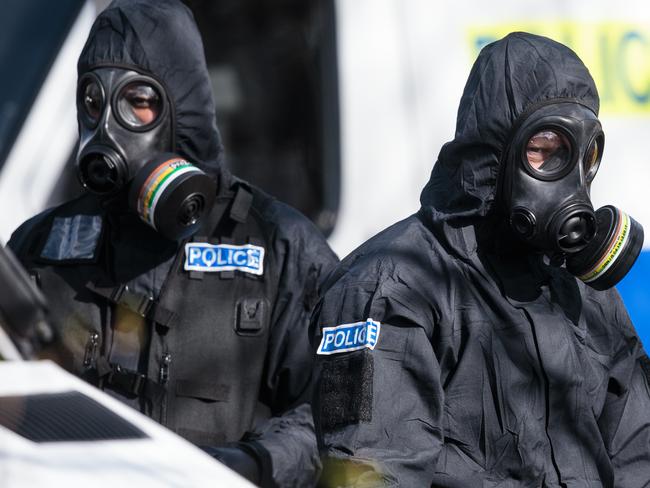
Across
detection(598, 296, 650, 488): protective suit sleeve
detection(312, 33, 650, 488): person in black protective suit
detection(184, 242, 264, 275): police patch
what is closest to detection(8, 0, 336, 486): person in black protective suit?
detection(184, 242, 264, 275): police patch

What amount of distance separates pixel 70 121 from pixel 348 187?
0.90 m

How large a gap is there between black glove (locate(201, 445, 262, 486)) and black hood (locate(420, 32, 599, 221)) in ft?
2.73

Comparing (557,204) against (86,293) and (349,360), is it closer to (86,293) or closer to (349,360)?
(349,360)

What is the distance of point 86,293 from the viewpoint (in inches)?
165

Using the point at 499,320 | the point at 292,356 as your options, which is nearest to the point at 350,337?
the point at 499,320

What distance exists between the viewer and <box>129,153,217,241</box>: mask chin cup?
13.2 feet

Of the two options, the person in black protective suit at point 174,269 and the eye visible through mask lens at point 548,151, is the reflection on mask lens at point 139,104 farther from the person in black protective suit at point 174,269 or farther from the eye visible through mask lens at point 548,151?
the eye visible through mask lens at point 548,151

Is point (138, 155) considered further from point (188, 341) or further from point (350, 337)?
point (350, 337)

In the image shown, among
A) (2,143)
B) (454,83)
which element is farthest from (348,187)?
(2,143)

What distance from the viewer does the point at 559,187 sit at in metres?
3.41

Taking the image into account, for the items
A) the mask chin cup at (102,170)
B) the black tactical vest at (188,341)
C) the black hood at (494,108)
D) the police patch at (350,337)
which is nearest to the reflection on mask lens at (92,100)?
the mask chin cup at (102,170)

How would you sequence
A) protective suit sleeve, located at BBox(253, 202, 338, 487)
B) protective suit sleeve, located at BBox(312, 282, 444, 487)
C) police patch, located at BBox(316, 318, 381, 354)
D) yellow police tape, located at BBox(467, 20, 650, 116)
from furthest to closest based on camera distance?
yellow police tape, located at BBox(467, 20, 650, 116), protective suit sleeve, located at BBox(253, 202, 338, 487), police patch, located at BBox(316, 318, 381, 354), protective suit sleeve, located at BBox(312, 282, 444, 487)

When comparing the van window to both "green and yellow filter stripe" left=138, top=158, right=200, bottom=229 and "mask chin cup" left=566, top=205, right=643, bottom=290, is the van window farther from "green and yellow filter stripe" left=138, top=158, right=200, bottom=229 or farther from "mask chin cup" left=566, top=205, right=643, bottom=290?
"mask chin cup" left=566, top=205, right=643, bottom=290

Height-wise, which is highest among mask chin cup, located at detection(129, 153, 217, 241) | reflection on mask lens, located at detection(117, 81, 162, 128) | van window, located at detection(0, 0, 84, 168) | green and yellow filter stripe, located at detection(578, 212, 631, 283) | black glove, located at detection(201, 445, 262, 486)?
van window, located at detection(0, 0, 84, 168)
